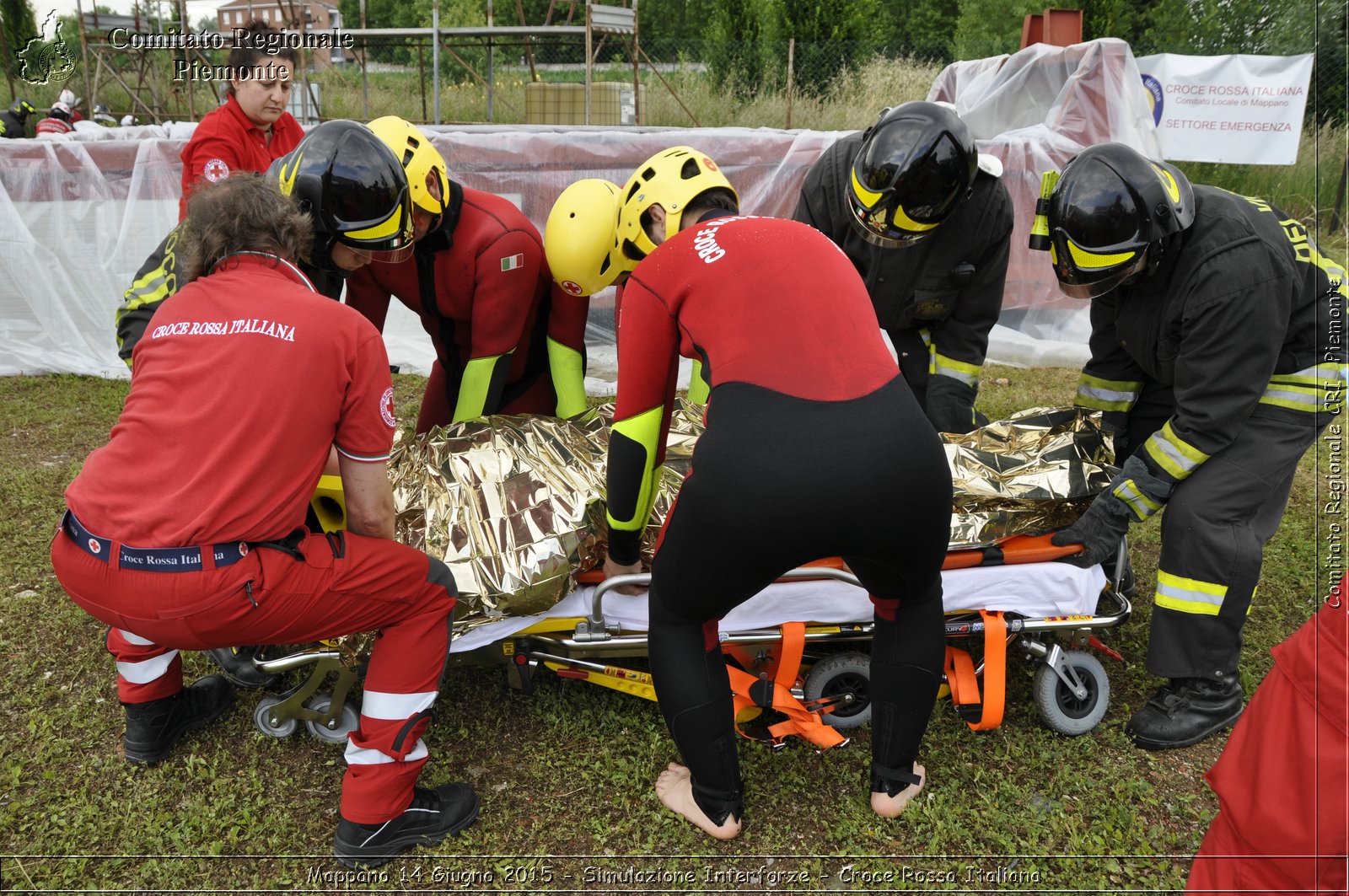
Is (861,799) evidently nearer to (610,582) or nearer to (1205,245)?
(610,582)

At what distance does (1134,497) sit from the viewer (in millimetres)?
3053

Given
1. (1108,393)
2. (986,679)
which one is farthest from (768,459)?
(1108,393)

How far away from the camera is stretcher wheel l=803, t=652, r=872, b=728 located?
3105 millimetres

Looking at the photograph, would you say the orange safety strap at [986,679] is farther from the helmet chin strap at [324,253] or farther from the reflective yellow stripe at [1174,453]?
the helmet chin strap at [324,253]

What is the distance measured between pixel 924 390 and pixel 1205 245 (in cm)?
150

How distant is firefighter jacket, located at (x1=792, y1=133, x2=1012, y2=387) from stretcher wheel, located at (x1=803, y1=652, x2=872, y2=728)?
57.3 inches

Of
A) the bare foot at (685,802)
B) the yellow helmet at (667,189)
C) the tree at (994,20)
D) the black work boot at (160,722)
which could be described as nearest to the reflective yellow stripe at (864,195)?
the yellow helmet at (667,189)

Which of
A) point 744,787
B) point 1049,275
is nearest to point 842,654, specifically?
point 744,787

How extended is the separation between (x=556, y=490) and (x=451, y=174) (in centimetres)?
483

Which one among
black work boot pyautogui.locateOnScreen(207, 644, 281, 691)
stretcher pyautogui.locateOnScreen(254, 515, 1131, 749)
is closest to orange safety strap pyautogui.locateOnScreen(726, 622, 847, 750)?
stretcher pyautogui.locateOnScreen(254, 515, 1131, 749)

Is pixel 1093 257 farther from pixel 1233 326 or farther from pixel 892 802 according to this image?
pixel 892 802

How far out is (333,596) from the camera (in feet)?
8.04

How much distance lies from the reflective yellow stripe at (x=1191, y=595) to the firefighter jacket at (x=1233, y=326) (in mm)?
270

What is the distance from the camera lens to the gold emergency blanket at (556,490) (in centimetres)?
290
